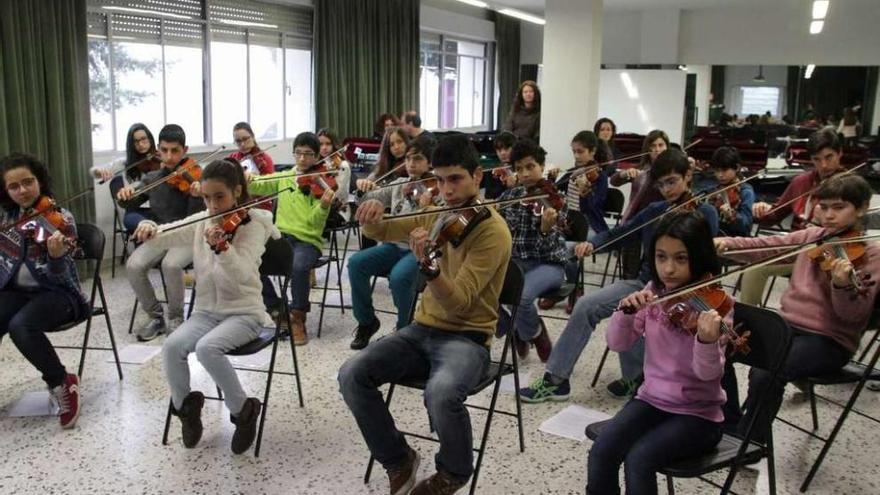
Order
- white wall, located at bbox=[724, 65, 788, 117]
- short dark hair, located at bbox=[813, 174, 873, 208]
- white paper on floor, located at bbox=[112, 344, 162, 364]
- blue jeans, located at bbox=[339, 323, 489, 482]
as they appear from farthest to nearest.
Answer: white wall, located at bbox=[724, 65, 788, 117]
white paper on floor, located at bbox=[112, 344, 162, 364]
short dark hair, located at bbox=[813, 174, 873, 208]
blue jeans, located at bbox=[339, 323, 489, 482]

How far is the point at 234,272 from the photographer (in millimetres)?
2711

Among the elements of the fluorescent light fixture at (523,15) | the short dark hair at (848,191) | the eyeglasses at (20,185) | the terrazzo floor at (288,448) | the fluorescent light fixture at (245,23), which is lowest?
the terrazzo floor at (288,448)

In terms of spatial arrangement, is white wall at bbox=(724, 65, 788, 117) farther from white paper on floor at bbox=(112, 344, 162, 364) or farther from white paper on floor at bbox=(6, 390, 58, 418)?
white paper on floor at bbox=(6, 390, 58, 418)

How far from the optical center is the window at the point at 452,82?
9.68 meters

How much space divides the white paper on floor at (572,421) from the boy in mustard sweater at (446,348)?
61cm

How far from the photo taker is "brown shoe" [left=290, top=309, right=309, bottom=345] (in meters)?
3.80

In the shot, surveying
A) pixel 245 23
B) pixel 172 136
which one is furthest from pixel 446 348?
pixel 245 23

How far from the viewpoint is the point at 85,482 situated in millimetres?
2465

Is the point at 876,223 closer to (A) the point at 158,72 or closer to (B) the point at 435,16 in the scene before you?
(A) the point at 158,72

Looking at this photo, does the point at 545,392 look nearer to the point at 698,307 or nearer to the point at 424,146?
the point at 698,307

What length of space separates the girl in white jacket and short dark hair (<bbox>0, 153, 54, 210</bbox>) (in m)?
0.54

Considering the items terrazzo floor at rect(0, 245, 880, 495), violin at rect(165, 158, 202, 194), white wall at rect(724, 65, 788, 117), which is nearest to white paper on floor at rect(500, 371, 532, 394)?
terrazzo floor at rect(0, 245, 880, 495)

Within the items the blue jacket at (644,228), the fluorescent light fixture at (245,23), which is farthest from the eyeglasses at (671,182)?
the fluorescent light fixture at (245,23)

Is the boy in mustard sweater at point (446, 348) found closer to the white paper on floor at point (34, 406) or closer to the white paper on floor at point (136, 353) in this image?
the white paper on floor at point (34, 406)
